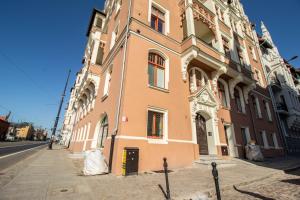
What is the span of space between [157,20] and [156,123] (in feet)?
27.1

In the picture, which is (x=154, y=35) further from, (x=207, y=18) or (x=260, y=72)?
(x=260, y=72)

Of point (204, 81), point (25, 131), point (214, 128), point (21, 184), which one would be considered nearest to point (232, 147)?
point (214, 128)

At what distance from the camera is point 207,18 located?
45.4ft

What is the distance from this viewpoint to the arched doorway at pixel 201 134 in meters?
Answer: 10.8

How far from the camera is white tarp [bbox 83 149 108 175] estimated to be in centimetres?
674

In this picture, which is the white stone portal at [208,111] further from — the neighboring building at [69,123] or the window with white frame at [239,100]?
the neighboring building at [69,123]

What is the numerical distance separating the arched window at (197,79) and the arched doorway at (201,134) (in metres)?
2.17

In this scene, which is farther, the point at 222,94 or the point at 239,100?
the point at 239,100

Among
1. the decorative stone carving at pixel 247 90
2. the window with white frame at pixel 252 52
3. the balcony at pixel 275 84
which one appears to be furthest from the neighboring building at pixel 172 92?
the balcony at pixel 275 84

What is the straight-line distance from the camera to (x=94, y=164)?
680 centimetres

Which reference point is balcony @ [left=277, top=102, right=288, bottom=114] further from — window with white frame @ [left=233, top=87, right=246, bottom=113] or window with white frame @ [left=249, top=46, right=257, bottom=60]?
window with white frame @ [left=233, top=87, right=246, bottom=113]

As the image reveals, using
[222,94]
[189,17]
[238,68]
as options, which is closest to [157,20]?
[189,17]

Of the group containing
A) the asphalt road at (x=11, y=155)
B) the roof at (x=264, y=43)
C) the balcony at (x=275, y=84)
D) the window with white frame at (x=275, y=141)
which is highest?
the roof at (x=264, y=43)

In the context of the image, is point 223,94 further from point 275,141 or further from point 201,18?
point 275,141
